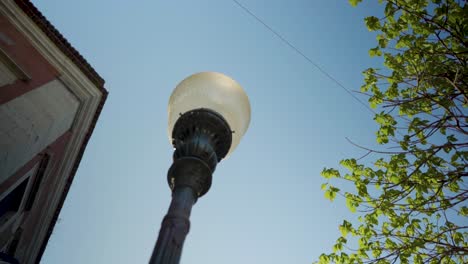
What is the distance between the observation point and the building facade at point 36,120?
7164 millimetres

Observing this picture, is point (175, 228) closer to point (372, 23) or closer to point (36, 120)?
point (372, 23)

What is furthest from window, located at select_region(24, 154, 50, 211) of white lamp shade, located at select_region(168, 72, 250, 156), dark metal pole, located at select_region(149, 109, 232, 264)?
dark metal pole, located at select_region(149, 109, 232, 264)

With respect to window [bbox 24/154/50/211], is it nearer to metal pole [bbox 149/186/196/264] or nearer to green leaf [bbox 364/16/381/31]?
metal pole [bbox 149/186/196/264]

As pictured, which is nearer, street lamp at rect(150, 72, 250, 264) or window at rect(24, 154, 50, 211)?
street lamp at rect(150, 72, 250, 264)

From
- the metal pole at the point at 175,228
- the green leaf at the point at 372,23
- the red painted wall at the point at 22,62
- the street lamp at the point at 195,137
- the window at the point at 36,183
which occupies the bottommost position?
the metal pole at the point at 175,228

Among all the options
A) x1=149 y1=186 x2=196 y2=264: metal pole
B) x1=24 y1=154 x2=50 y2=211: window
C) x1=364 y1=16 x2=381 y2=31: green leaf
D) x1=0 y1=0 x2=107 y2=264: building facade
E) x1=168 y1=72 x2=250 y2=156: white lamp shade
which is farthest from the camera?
x1=24 y1=154 x2=50 y2=211: window

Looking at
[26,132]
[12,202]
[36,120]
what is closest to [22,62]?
[36,120]

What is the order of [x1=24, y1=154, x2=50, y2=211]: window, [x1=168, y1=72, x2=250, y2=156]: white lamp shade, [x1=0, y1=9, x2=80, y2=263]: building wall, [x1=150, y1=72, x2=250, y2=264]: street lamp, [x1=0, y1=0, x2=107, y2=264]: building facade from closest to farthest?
[x1=150, y1=72, x2=250, y2=264]: street lamp → [x1=168, y1=72, x2=250, y2=156]: white lamp shade → [x1=0, y1=9, x2=80, y2=263]: building wall → [x1=0, y1=0, x2=107, y2=264]: building facade → [x1=24, y1=154, x2=50, y2=211]: window

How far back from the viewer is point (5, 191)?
6898 mm

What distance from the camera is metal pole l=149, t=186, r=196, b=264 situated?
215cm

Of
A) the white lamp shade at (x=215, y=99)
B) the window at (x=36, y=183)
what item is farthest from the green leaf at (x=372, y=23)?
the window at (x=36, y=183)

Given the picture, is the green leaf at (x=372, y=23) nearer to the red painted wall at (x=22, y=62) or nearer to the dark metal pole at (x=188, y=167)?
the dark metal pole at (x=188, y=167)

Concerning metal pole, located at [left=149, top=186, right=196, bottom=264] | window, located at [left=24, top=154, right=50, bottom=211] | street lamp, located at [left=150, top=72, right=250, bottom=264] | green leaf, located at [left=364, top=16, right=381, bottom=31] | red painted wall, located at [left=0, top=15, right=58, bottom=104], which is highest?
green leaf, located at [left=364, top=16, right=381, bottom=31]

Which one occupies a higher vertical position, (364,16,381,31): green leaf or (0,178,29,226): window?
(364,16,381,31): green leaf
